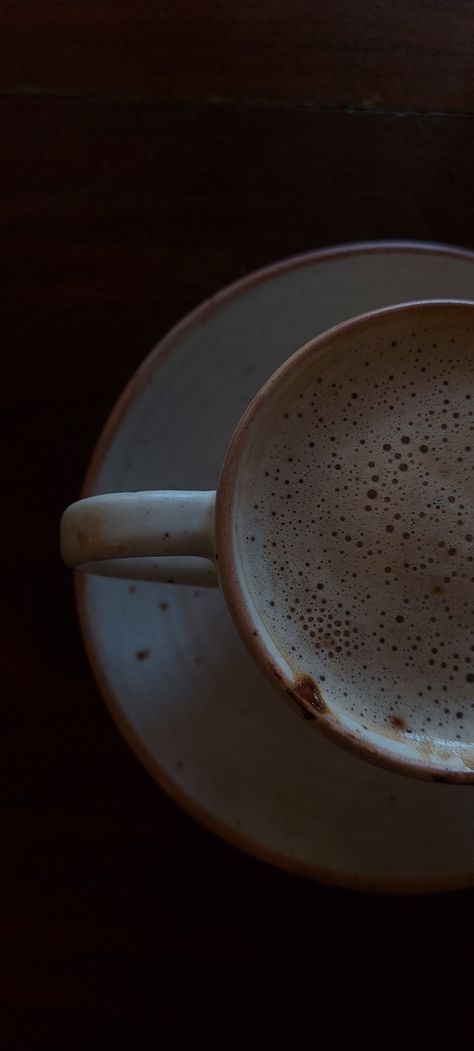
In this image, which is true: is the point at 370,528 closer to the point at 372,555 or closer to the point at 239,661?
the point at 372,555

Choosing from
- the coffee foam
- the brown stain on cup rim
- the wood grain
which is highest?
the wood grain

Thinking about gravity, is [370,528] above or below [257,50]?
below

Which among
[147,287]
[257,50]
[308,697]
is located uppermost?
[257,50]

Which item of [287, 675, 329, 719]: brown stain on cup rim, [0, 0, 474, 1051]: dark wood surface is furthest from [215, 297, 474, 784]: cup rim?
[0, 0, 474, 1051]: dark wood surface

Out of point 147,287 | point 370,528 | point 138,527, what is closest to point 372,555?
point 370,528

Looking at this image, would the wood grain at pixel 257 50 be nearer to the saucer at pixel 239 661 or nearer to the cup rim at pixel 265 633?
the saucer at pixel 239 661

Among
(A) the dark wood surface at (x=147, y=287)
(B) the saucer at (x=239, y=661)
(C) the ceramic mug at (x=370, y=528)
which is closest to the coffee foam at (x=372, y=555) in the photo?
(C) the ceramic mug at (x=370, y=528)

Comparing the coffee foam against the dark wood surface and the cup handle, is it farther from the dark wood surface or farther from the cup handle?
the dark wood surface
